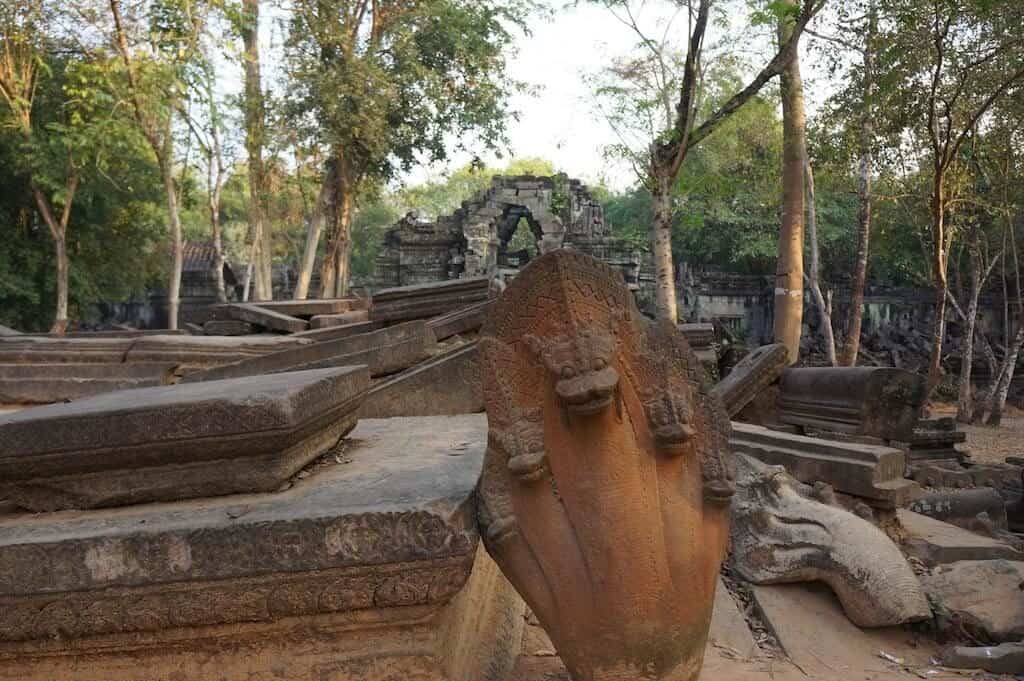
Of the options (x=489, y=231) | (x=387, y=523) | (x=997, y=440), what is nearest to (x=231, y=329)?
(x=387, y=523)

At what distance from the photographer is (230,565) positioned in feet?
4.75

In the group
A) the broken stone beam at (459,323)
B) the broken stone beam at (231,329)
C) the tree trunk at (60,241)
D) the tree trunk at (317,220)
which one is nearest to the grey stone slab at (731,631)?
the broken stone beam at (459,323)

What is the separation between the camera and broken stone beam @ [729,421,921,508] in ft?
11.7

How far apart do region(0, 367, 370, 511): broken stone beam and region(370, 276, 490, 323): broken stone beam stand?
3276 mm

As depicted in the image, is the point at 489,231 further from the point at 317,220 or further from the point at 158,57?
the point at 158,57

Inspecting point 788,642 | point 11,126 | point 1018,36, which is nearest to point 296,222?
point 11,126

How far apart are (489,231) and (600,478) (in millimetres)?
17418

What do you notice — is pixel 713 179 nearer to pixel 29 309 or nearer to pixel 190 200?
pixel 190 200

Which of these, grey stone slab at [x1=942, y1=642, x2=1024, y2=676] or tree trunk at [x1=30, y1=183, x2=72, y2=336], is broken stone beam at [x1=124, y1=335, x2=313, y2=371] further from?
tree trunk at [x1=30, y1=183, x2=72, y2=336]

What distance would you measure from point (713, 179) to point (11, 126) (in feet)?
38.5

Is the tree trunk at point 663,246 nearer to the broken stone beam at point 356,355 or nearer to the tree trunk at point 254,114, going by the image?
the broken stone beam at point 356,355

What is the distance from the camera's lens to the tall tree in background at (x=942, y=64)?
21.8 ft

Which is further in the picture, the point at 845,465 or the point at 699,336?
the point at 699,336

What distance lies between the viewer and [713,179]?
797 centimetres
